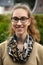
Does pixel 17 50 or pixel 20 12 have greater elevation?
pixel 20 12

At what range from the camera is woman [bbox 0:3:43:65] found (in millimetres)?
3424

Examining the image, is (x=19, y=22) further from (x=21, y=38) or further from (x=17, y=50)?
(x=17, y=50)

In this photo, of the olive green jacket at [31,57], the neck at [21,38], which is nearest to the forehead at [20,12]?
the neck at [21,38]

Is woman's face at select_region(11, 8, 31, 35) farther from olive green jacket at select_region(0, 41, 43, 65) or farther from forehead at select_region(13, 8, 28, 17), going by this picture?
olive green jacket at select_region(0, 41, 43, 65)

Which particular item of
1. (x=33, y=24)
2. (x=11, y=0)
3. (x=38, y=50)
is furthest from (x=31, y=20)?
(x=11, y=0)

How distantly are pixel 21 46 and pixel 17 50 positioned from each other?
7 cm

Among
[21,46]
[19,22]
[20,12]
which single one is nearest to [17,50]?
[21,46]

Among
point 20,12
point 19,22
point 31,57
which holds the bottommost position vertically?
point 31,57

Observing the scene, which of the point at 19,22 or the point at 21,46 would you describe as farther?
the point at 21,46

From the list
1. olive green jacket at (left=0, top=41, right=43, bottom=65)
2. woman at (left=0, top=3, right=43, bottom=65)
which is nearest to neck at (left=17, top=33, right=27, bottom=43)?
woman at (left=0, top=3, right=43, bottom=65)

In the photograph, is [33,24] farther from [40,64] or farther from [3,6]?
[3,6]

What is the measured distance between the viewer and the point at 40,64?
3537 millimetres

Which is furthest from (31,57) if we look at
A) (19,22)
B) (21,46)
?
(19,22)

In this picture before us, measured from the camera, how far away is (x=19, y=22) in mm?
3412
